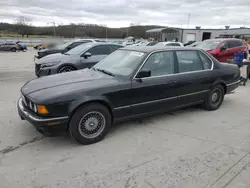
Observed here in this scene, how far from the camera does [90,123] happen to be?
3.41m

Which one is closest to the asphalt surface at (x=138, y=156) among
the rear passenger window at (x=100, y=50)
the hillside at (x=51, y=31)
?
the rear passenger window at (x=100, y=50)

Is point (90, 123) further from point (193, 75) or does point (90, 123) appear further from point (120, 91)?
point (193, 75)

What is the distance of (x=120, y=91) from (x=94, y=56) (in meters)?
4.77

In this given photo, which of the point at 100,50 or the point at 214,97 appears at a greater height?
the point at 100,50

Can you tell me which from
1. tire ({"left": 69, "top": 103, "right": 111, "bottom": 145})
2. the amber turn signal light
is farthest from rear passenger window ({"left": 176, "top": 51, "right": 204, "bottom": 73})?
the amber turn signal light

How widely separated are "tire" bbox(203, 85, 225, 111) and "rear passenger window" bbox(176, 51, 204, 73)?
27.9 inches

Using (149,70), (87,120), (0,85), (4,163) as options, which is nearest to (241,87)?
(149,70)

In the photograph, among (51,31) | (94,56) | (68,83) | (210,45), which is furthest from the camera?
(51,31)

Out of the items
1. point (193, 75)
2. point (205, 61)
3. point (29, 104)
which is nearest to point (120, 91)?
point (29, 104)

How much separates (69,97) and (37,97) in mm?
487

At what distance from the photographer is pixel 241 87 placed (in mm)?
7609

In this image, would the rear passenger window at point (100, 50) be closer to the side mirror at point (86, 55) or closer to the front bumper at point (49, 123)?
the side mirror at point (86, 55)

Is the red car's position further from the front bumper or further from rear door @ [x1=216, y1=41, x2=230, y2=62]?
the front bumper

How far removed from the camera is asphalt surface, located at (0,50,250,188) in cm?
259
